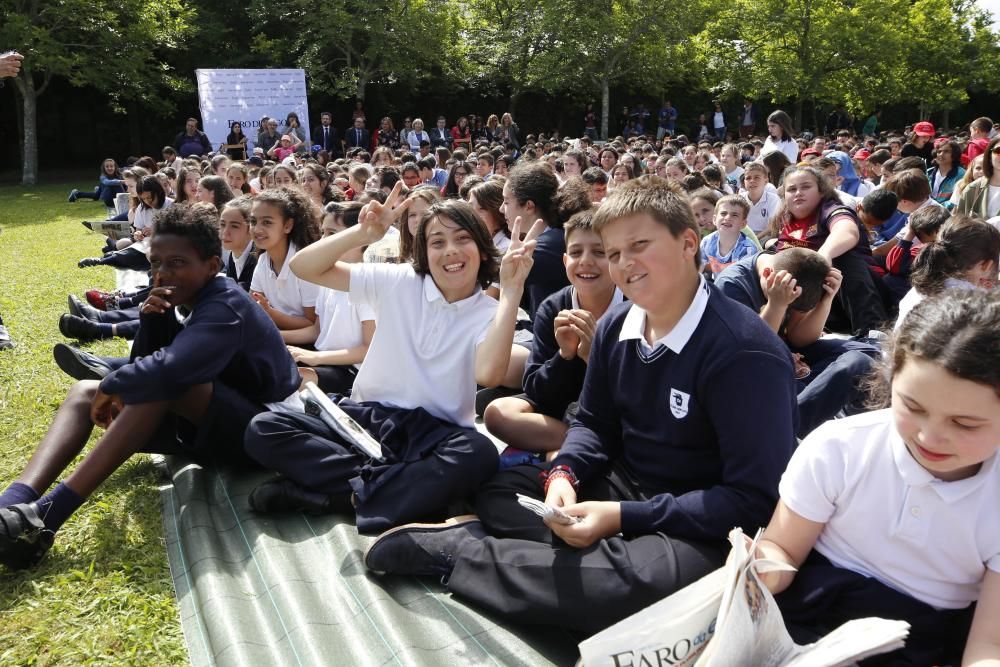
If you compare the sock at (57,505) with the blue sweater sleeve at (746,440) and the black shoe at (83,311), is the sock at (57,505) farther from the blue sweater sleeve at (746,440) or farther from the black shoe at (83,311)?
the black shoe at (83,311)

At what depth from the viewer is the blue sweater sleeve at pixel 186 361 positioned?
2.83 meters

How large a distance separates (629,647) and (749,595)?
1.02 ft

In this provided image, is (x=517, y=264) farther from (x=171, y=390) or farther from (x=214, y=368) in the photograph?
(x=171, y=390)

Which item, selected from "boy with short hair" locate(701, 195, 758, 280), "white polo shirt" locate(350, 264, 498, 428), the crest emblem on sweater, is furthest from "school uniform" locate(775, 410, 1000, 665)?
"boy with short hair" locate(701, 195, 758, 280)

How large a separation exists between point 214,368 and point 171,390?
176 mm

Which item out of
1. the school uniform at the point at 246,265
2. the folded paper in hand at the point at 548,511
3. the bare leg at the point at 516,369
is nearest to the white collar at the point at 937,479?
the folded paper in hand at the point at 548,511

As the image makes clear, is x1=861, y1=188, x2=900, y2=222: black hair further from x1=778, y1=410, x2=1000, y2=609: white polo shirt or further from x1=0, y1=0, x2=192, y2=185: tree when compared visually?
x1=0, y1=0, x2=192, y2=185: tree

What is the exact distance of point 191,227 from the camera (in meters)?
3.19

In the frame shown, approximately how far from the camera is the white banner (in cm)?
1789

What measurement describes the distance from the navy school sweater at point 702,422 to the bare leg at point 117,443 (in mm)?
1554

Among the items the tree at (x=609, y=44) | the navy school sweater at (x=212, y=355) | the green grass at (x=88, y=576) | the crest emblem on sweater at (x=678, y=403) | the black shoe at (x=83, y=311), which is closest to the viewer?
the crest emblem on sweater at (x=678, y=403)

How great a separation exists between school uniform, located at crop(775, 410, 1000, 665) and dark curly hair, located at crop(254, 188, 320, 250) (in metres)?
3.44

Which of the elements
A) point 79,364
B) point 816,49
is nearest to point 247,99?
point 79,364

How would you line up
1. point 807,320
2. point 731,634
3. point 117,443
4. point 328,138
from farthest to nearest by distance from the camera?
point 328,138 → point 807,320 → point 117,443 → point 731,634
